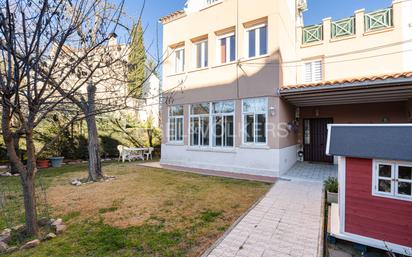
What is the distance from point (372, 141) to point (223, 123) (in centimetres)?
784

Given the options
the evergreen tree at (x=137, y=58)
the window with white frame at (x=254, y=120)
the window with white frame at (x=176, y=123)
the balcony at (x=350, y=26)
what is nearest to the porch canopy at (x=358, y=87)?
the window with white frame at (x=254, y=120)

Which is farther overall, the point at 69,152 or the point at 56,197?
the point at 69,152

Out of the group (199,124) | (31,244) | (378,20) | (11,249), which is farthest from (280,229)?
(378,20)

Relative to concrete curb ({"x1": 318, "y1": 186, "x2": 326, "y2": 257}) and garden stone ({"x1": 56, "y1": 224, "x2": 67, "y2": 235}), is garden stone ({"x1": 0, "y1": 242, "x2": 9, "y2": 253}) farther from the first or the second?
concrete curb ({"x1": 318, "y1": 186, "x2": 326, "y2": 257})

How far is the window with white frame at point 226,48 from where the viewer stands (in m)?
11.5

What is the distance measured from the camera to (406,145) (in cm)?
365

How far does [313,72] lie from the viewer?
13812 millimetres

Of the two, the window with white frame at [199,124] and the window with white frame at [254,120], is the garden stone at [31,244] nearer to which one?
the window with white frame at [254,120]

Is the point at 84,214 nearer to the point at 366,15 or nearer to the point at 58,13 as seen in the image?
the point at 58,13

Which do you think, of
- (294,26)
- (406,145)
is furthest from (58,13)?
(294,26)

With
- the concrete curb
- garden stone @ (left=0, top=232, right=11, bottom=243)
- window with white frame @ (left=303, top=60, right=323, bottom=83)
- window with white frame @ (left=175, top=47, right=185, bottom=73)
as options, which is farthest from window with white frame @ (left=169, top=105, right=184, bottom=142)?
garden stone @ (left=0, top=232, right=11, bottom=243)

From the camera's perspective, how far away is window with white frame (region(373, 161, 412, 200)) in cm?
379

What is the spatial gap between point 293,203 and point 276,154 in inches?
142

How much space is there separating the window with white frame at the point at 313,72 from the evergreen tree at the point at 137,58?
11662 millimetres
